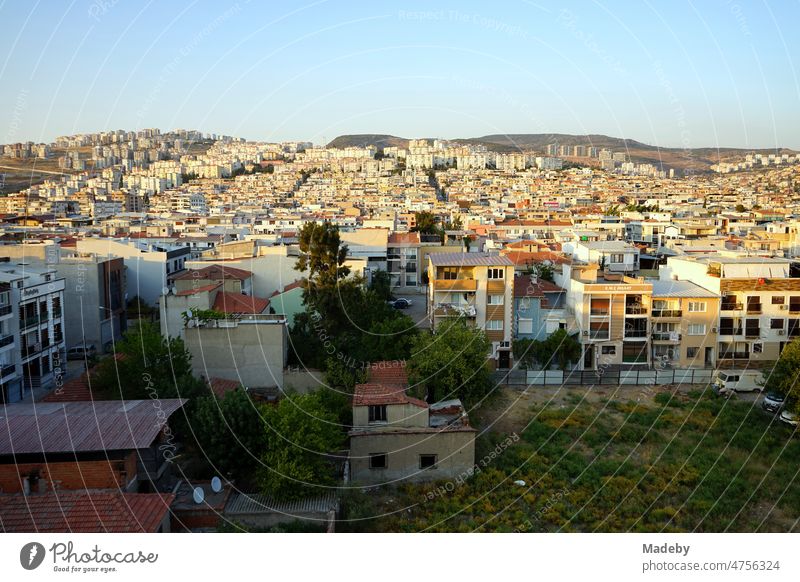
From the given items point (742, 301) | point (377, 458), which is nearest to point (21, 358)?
point (377, 458)

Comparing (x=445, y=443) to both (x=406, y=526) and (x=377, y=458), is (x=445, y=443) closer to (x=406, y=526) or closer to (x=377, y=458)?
(x=377, y=458)

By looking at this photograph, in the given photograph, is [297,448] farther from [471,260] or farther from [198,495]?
[471,260]

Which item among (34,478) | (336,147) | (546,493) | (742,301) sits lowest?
(546,493)

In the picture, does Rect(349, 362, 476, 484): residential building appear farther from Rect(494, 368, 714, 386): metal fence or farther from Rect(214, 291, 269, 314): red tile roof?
Rect(214, 291, 269, 314): red tile roof

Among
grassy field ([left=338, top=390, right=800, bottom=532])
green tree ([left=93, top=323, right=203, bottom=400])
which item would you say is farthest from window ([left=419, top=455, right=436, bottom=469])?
green tree ([left=93, top=323, right=203, bottom=400])

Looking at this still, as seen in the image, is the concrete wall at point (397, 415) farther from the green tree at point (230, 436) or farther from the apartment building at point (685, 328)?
the apartment building at point (685, 328)

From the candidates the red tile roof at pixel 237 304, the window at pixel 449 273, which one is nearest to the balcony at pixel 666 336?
the window at pixel 449 273
